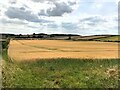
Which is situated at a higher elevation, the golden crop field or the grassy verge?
the grassy verge

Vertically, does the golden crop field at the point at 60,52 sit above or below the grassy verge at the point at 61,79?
below

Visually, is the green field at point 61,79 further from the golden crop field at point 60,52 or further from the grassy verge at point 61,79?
the golden crop field at point 60,52

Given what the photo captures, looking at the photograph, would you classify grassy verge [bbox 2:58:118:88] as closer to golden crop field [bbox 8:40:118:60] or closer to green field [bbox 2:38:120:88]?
green field [bbox 2:38:120:88]

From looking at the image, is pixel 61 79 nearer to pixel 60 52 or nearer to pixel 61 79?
pixel 61 79

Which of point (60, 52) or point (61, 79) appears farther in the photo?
point (60, 52)

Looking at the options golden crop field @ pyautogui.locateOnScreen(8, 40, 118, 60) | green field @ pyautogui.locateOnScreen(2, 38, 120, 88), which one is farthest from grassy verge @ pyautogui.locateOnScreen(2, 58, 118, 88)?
golden crop field @ pyautogui.locateOnScreen(8, 40, 118, 60)

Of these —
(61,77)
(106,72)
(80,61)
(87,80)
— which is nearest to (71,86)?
(87,80)

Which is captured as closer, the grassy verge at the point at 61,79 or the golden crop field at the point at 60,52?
the grassy verge at the point at 61,79

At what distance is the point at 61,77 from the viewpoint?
59.1 feet

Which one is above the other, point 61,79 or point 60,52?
point 61,79

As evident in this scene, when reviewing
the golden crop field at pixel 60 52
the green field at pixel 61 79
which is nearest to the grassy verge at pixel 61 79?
the green field at pixel 61 79

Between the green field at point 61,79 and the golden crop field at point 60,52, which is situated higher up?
the green field at point 61,79

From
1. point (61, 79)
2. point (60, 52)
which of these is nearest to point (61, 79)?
point (61, 79)

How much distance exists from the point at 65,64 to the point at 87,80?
7717mm
